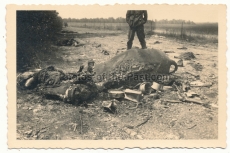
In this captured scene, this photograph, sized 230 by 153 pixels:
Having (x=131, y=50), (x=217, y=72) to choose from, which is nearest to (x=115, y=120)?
(x=131, y=50)

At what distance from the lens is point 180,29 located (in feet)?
18.4

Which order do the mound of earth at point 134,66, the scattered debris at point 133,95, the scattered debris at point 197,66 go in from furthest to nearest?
1. the scattered debris at point 197,66
2. the mound of earth at point 134,66
3. the scattered debris at point 133,95

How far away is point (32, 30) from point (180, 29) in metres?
3.10

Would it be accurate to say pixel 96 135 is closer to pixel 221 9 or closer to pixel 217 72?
pixel 217 72

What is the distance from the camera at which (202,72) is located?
214 inches

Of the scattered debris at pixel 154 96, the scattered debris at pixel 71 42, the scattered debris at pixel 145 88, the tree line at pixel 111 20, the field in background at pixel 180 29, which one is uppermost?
the tree line at pixel 111 20

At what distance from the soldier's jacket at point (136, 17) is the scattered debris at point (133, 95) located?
1353mm

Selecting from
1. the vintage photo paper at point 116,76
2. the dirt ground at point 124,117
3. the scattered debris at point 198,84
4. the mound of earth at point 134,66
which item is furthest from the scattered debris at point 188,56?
the scattered debris at point 198,84

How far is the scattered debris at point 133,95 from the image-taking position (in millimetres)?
5180

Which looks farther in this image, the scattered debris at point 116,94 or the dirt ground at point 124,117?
the scattered debris at point 116,94

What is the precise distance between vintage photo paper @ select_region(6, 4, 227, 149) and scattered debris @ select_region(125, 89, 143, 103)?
0.8 inches

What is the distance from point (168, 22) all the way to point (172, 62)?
828mm

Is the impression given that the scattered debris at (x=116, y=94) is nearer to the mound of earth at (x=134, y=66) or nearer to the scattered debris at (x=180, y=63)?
the mound of earth at (x=134, y=66)

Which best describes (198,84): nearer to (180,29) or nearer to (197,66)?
(197,66)
